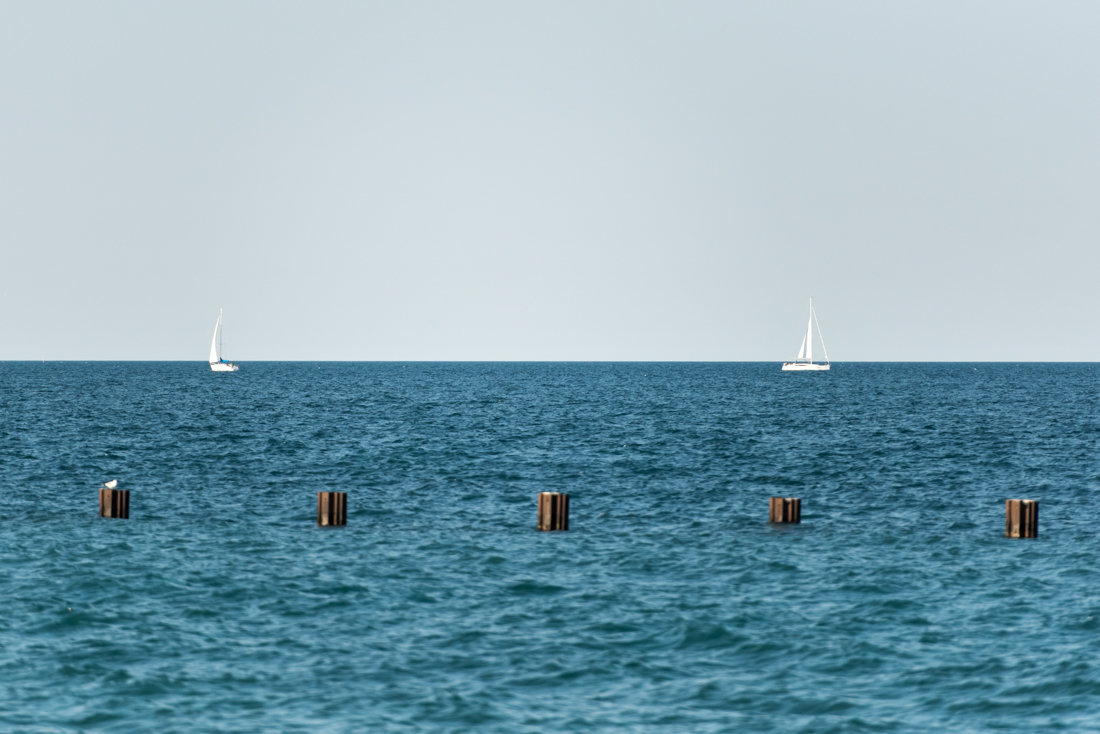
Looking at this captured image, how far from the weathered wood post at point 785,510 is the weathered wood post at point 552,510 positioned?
19.2 ft

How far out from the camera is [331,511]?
32.7m

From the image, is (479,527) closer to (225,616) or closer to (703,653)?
(225,616)

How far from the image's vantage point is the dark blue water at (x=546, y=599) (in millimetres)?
17281

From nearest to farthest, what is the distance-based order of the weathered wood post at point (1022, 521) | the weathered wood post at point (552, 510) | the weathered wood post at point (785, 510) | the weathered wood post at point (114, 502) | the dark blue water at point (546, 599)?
the dark blue water at point (546, 599), the weathered wood post at point (1022, 521), the weathered wood post at point (552, 510), the weathered wood post at point (785, 510), the weathered wood post at point (114, 502)

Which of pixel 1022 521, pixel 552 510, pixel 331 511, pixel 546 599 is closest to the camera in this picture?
pixel 546 599

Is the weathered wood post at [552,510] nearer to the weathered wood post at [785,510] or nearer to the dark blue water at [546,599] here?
the dark blue water at [546,599]

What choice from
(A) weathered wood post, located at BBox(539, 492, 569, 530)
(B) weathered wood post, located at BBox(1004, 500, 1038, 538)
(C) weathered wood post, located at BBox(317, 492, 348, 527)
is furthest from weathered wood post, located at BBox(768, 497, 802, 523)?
(C) weathered wood post, located at BBox(317, 492, 348, 527)

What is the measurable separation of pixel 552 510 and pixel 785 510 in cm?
656

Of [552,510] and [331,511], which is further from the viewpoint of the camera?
[331,511]

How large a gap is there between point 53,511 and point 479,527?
1340 cm

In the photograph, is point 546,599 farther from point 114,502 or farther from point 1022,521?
point 114,502

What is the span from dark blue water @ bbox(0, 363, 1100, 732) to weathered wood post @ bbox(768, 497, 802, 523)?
0.35 meters

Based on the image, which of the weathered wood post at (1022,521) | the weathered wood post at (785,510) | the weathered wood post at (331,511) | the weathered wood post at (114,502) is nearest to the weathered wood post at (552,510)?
the weathered wood post at (331,511)

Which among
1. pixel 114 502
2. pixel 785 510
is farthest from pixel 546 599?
pixel 114 502
